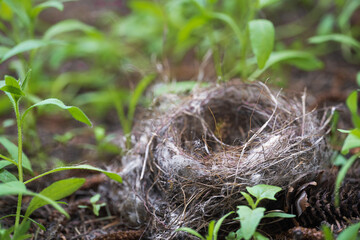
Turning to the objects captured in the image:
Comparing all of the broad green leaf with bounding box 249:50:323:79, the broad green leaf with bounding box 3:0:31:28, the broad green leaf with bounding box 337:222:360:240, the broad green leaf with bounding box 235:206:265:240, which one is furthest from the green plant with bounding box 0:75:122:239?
the broad green leaf with bounding box 249:50:323:79

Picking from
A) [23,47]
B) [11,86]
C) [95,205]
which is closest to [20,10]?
[23,47]

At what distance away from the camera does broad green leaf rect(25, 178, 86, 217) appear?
97 cm

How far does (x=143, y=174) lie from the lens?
1201 millimetres

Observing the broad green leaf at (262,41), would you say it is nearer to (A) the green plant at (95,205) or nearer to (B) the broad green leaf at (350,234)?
(B) the broad green leaf at (350,234)

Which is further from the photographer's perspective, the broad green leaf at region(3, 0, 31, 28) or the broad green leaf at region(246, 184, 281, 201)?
the broad green leaf at region(3, 0, 31, 28)

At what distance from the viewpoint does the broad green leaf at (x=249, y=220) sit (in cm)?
81

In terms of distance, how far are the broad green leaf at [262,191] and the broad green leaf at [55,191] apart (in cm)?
53

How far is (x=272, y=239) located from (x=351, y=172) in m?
0.48

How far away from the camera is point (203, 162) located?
1.09 m

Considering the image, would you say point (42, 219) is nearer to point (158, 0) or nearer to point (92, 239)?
point (92, 239)

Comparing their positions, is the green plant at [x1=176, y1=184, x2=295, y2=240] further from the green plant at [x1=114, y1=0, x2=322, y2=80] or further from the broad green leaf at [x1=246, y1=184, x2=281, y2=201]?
the green plant at [x1=114, y1=0, x2=322, y2=80]

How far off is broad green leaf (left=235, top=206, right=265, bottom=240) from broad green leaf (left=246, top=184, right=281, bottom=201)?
56 mm

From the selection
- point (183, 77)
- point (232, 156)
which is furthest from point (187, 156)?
point (183, 77)

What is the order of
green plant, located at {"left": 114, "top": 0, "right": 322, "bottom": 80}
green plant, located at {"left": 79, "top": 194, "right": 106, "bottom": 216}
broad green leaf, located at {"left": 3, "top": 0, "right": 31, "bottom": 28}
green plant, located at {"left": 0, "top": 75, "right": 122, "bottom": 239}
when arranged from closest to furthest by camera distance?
green plant, located at {"left": 0, "top": 75, "right": 122, "bottom": 239}
green plant, located at {"left": 79, "top": 194, "right": 106, "bottom": 216}
broad green leaf, located at {"left": 3, "top": 0, "right": 31, "bottom": 28}
green plant, located at {"left": 114, "top": 0, "right": 322, "bottom": 80}
